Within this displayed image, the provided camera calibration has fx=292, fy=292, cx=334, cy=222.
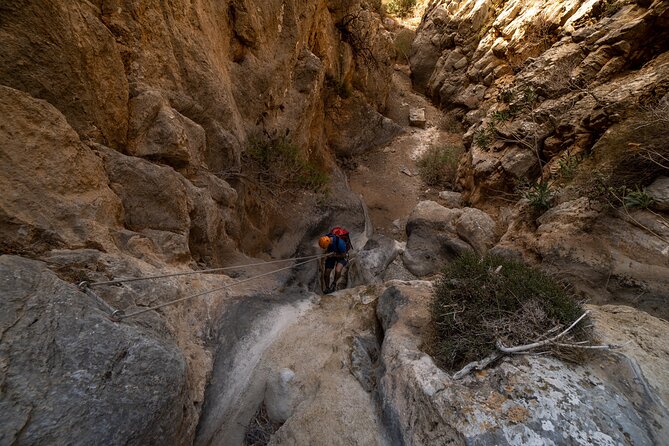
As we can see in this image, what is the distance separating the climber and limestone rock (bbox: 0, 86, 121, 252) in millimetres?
4506

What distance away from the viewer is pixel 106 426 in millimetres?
1907

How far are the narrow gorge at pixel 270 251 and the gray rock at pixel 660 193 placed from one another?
35 mm

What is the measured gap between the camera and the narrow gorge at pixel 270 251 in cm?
220

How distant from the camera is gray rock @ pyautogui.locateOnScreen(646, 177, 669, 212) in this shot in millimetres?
4395

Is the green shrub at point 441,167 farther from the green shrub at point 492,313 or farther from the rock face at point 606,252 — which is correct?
the green shrub at point 492,313

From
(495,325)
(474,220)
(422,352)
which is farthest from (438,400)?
(474,220)

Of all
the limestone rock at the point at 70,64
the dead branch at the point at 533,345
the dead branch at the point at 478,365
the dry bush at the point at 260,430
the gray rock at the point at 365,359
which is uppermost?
the limestone rock at the point at 70,64

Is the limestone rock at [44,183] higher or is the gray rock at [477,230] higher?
the limestone rock at [44,183]

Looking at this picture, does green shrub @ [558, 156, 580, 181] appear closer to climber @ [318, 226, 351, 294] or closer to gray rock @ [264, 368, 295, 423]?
climber @ [318, 226, 351, 294]

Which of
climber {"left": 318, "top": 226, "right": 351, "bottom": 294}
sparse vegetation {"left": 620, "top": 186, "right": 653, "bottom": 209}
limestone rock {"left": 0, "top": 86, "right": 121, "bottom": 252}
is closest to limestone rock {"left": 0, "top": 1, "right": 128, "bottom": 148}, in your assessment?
limestone rock {"left": 0, "top": 86, "right": 121, "bottom": 252}

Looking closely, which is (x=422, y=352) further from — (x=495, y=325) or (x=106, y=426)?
(x=106, y=426)

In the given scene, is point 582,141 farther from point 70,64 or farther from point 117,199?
point 70,64

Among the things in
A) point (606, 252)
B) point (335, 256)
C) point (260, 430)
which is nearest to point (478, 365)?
point (260, 430)

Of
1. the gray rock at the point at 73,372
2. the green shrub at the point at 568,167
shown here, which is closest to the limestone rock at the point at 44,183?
the gray rock at the point at 73,372
